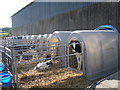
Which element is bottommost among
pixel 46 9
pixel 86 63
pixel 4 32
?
pixel 86 63

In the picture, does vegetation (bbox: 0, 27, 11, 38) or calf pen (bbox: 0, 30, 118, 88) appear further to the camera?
vegetation (bbox: 0, 27, 11, 38)

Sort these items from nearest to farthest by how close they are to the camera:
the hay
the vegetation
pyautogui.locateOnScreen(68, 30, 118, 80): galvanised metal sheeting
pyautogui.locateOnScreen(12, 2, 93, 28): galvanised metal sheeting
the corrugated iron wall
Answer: the hay
pyautogui.locateOnScreen(68, 30, 118, 80): galvanised metal sheeting
the corrugated iron wall
pyautogui.locateOnScreen(12, 2, 93, 28): galvanised metal sheeting
the vegetation

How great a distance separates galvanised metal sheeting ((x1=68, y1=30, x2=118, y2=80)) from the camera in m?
A: 4.06

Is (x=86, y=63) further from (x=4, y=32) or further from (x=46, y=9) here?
(x=4, y=32)

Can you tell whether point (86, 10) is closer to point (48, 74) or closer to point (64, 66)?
point (64, 66)

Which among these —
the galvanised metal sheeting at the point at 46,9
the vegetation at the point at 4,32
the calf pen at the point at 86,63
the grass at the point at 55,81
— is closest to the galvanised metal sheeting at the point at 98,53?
the calf pen at the point at 86,63

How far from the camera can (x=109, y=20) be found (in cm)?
667

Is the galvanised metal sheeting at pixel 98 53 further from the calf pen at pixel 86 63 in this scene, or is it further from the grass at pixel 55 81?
the grass at pixel 55 81

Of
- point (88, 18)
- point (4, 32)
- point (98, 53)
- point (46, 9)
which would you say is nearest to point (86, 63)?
point (98, 53)

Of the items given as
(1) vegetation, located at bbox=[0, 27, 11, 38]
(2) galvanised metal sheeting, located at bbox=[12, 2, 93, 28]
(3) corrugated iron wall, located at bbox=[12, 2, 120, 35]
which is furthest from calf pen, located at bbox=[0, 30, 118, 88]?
(1) vegetation, located at bbox=[0, 27, 11, 38]

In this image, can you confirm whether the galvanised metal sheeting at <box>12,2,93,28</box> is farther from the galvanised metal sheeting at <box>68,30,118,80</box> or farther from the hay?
the hay

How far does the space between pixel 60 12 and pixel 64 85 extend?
390 inches

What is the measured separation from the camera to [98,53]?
4.19 meters

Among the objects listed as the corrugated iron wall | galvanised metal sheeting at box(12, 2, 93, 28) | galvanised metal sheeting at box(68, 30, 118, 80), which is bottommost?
galvanised metal sheeting at box(68, 30, 118, 80)
